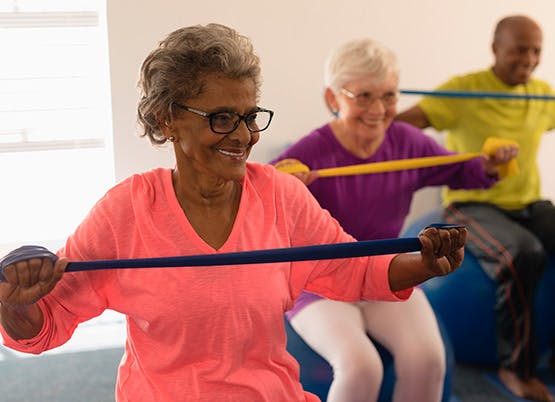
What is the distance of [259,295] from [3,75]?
2.34m

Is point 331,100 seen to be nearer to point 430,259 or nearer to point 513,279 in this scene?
point 513,279

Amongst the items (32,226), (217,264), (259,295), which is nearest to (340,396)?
(259,295)

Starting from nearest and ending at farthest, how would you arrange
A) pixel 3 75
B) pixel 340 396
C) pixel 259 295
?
1. pixel 259 295
2. pixel 340 396
3. pixel 3 75

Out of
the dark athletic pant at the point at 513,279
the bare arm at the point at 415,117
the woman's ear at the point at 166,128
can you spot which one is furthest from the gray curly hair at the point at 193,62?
the bare arm at the point at 415,117

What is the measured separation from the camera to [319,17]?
3.94 m

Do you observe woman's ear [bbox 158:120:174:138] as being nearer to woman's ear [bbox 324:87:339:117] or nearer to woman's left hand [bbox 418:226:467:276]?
woman's left hand [bbox 418:226:467:276]

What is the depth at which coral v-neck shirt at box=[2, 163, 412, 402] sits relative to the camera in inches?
64.9

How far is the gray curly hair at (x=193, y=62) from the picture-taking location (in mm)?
1644

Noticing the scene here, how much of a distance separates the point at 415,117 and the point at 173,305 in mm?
2031

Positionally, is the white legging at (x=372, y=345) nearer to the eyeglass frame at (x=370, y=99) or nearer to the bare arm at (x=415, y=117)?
the eyeglass frame at (x=370, y=99)

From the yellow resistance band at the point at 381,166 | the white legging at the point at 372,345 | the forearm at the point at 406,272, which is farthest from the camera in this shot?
the yellow resistance band at the point at 381,166

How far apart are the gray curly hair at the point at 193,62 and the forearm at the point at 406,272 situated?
0.51m

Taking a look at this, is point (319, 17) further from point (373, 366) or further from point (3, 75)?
point (373, 366)

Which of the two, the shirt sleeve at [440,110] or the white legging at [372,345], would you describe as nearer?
the white legging at [372,345]
